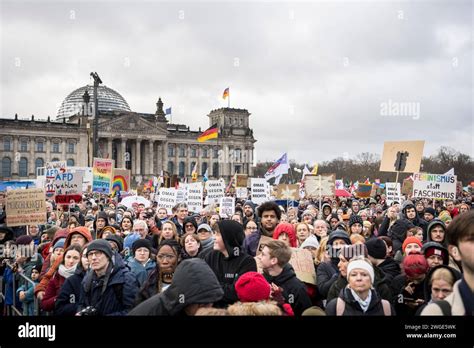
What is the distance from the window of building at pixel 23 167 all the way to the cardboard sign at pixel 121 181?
5826cm

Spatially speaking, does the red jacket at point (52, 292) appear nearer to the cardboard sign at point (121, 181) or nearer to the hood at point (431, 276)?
the hood at point (431, 276)

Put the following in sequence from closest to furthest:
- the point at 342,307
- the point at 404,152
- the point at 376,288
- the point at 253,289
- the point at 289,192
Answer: the point at 253,289
the point at 342,307
the point at 376,288
the point at 404,152
the point at 289,192

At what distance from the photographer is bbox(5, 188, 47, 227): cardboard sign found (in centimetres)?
919

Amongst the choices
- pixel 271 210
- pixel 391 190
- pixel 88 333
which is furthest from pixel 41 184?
pixel 88 333

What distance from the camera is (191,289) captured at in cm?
321

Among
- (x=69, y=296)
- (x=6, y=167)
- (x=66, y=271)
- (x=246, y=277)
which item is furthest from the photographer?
(x=6, y=167)

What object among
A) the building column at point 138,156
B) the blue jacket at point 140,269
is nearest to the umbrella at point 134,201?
the blue jacket at point 140,269

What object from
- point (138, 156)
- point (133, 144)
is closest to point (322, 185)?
point (138, 156)

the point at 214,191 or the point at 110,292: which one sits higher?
the point at 214,191

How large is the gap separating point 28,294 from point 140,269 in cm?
151

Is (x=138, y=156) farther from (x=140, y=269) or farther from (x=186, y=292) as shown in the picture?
(x=186, y=292)

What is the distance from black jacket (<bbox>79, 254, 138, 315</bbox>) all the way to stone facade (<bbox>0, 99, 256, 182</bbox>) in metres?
66.7

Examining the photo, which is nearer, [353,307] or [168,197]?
[353,307]

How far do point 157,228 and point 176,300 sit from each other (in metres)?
7.19
